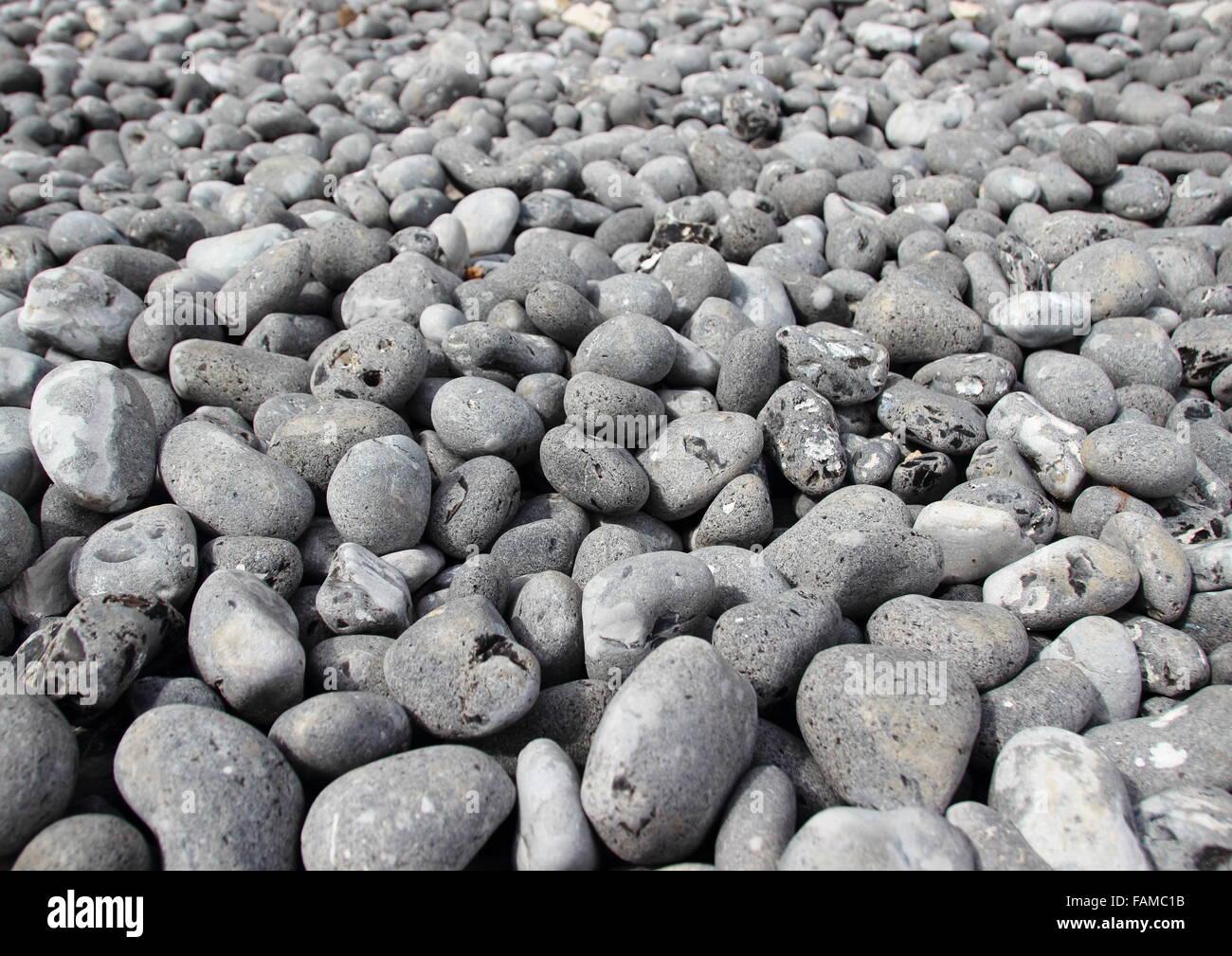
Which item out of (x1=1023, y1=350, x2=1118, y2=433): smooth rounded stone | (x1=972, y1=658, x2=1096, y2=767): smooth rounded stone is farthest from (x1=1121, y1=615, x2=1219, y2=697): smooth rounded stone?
(x1=1023, y1=350, x2=1118, y2=433): smooth rounded stone

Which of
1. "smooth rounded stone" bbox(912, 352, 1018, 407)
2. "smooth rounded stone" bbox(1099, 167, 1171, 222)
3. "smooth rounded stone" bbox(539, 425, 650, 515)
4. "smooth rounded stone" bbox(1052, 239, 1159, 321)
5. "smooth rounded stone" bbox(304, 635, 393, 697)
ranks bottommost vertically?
"smooth rounded stone" bbox(304, 635, 393, 697)

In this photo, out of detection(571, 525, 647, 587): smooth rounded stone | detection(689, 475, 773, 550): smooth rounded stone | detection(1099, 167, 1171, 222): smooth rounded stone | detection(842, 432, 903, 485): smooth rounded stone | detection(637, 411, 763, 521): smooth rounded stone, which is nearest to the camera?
detection(571, 525, 647, 587): smooth rounded stone

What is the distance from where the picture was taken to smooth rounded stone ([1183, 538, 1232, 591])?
312 centimetres

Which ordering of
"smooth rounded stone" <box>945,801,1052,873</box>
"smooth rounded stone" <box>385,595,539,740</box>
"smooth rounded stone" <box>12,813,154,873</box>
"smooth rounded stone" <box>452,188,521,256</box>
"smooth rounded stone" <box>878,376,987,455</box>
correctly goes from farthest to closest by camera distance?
"smooth rounded stone" <box>452,188,521,256</box>, "smooth rounded stone" <box>878,376,987,455</box>, "smooth rounded stone" <box>385,595,539,740</box>, "smooth rounded stone" <box>945,801,1052,873</box>, "smooth rounded stone" <box>12,813,154,873</box>

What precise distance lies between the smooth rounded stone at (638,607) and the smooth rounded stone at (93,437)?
1787 millimetres

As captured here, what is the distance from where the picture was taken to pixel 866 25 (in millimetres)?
8094

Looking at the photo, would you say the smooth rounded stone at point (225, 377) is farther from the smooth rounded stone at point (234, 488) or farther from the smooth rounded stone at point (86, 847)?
the smooth rounded stone at point (86, 847)

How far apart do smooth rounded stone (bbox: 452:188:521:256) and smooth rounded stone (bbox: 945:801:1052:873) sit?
4014 millimetres

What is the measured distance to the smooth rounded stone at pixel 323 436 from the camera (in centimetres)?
324

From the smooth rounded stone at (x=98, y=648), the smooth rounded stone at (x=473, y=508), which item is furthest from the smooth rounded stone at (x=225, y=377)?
the smooth rounded stone at (x=98, y=648)

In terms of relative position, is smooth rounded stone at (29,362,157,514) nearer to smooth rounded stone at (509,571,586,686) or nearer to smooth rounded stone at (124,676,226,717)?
smooth rounded stone at (124,676,226,717)

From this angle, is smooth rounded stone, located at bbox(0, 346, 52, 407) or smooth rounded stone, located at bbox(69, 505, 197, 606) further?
smooth rounded stone, located at bbox(0, 346, 52, 407)

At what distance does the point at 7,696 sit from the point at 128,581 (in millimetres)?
551
